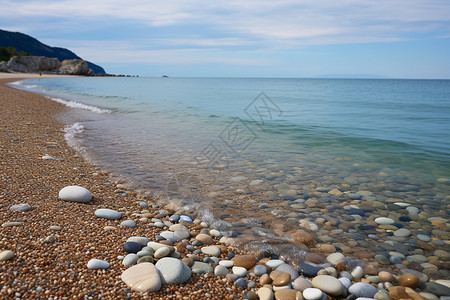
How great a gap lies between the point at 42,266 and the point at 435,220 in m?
4.12

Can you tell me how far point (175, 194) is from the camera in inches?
168

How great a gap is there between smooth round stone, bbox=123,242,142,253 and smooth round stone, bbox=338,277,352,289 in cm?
170

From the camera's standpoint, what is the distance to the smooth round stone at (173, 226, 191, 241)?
2979 mm

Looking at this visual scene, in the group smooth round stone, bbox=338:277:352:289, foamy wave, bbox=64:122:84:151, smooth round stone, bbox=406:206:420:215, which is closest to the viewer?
smooth round stone, bbox=338:277:352:289

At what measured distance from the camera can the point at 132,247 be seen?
2.61 meters

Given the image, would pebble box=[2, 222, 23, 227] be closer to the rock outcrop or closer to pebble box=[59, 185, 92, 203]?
pebble box=[59, 185, 92, 203]

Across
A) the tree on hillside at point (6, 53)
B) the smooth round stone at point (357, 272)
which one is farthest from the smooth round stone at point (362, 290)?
the tree on hillside at point (6, 53)

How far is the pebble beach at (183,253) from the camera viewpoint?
7.04 ft

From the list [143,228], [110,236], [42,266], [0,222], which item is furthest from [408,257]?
[0,222]

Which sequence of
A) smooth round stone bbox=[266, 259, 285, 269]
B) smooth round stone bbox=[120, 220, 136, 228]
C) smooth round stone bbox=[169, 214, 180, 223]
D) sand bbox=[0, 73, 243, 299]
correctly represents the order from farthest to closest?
smooth round stone bbox=[169, 214, 180, 223] → smooth round stone bbox=[120, 220, 136, 228] → smooth round stone bbox=[266, 259, 285, 269] → sand bbox=[0, 73, 243, 299]

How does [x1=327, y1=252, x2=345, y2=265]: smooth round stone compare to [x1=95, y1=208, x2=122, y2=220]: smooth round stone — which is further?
[x1=95, y1=208, x2=122, y2=220]: smooth round stone

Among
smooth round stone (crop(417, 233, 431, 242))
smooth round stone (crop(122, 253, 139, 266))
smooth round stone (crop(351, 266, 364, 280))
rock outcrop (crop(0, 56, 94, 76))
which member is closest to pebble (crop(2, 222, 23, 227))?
smooth round stone (crop(122, 253, 139, 266))

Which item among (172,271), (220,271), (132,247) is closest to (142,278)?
(172,271)

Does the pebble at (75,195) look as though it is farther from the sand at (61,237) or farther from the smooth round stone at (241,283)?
the smooth round stone at (241,283)
